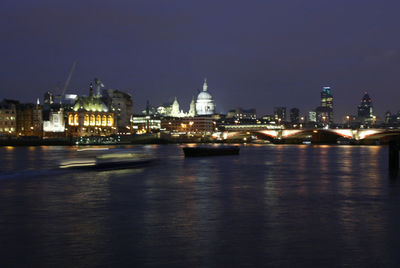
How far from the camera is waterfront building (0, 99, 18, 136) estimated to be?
184 meters

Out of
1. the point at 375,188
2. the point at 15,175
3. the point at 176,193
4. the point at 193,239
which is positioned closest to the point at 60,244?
the point at 193,239

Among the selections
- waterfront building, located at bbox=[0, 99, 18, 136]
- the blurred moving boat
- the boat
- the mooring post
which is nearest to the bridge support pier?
the mooring post

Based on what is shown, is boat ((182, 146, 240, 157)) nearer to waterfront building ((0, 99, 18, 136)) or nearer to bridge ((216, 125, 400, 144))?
bridge ((216, 125, 400, 144))

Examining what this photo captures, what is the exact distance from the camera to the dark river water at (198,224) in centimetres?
A: 1652

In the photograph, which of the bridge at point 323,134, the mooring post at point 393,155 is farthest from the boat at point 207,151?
the bridge at point 323,134

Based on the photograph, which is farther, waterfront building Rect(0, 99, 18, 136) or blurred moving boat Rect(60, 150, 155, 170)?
waterfront building Rect(0, 99, 18, 136)

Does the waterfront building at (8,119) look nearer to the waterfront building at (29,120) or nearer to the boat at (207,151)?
the waterfront building at (29,120)

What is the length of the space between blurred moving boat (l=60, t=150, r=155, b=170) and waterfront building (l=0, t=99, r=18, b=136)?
133m

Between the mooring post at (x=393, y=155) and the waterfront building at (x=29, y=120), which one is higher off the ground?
the waterfront building at (x=29, y=120)

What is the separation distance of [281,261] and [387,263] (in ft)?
10.2

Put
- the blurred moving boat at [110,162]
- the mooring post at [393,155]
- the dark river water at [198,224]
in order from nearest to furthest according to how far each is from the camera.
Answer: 1. the dark river water at [198,224]
2. the mooring post at [393,155]
3. the blurred moving boat at [110,162]

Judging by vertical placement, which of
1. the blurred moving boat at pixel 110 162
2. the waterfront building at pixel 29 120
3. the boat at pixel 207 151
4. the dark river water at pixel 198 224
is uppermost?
the waterfront building at pixel 29 120

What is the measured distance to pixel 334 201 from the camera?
30391 millimetres

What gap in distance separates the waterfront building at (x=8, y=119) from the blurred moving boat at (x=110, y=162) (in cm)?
13322
